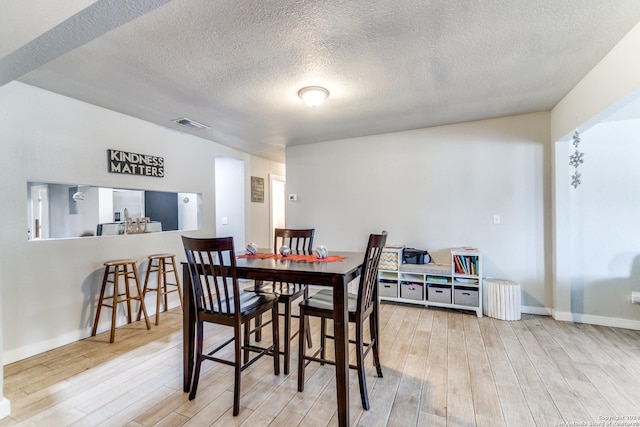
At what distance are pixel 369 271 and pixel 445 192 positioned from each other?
2484mm

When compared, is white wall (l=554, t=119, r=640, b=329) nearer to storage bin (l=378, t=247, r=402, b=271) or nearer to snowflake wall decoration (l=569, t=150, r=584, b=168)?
snowflake wall decoration (l=569, t=150, r=584, b=168)

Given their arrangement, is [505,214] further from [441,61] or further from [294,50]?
[294,50]

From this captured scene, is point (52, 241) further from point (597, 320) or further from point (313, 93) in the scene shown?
point (597, 320)

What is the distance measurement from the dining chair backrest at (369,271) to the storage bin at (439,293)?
181cm

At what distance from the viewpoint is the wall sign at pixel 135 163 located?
10.1 ft

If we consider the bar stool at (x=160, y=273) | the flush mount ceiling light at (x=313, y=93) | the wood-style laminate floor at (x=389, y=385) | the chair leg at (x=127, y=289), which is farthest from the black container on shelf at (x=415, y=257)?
the chair leg at (x=127, y=289)

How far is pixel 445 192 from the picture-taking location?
12.5ft

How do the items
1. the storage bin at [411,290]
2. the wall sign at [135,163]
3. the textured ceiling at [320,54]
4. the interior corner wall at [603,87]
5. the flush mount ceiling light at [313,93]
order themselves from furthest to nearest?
the storage bin at [411,290] → the wall sign at [135,163] → the flush mount ceiling light at [313,93] → the interior corner wall at [603,87] → the textured ceiling at [320,54]

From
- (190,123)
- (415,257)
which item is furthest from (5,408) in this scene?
(415,257)

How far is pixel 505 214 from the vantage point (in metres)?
3.51

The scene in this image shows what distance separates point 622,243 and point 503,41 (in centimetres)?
268

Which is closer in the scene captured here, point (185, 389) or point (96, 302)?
point (185, 389)

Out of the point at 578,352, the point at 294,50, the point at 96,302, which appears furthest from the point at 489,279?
the point at 96,302

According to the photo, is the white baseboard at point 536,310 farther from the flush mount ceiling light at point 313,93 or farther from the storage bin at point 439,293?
the flush mount ceiling light at point 313,93
